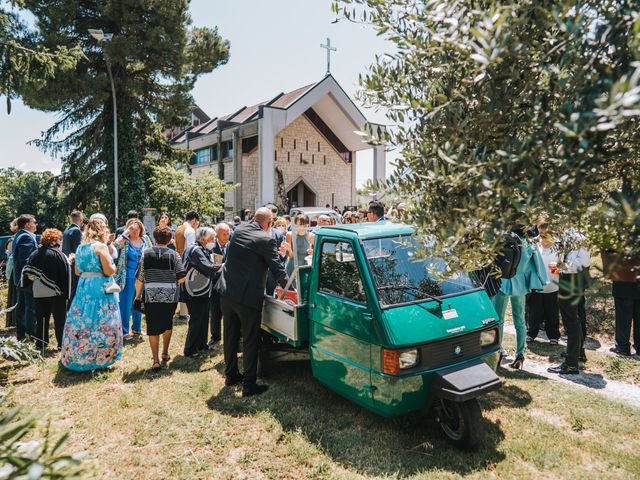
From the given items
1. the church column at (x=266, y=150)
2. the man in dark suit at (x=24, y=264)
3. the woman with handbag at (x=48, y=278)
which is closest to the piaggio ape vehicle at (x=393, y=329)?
the woman with handbag at (x=48, y=278)

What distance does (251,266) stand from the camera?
5309mm

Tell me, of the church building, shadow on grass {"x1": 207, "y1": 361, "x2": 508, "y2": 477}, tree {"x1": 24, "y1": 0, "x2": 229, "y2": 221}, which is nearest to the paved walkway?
shadow on grass {"x1": 207, "y1": 361, "x2": 508, "y2": 477}

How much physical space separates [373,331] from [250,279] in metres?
1.92

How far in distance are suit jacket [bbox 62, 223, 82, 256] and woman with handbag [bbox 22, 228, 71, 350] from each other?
1371mm

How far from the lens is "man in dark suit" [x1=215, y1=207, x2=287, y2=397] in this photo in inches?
207

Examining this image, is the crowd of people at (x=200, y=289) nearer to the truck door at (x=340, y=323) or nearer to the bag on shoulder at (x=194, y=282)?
the bag on shoulder at (x=194, y=282)

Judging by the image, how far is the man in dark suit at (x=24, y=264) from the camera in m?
7.32

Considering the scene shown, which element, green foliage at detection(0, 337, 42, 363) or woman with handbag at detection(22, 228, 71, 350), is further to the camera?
woman with handbag at detection(22, 228, 71, 350)

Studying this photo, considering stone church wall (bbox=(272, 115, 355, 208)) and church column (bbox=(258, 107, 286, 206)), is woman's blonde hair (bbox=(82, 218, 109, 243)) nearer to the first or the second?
church column (bbox=(258, 107, 286, 206))

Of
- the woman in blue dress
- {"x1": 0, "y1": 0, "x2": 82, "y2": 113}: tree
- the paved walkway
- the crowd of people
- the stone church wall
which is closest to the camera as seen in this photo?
the paved walkway

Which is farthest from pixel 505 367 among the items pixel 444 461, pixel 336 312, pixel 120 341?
pixel 120 341

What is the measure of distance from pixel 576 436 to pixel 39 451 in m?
4.63

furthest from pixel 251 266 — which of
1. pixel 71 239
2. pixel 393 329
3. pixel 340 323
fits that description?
pixel 71 239

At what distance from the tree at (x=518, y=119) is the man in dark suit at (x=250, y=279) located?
2565mm
